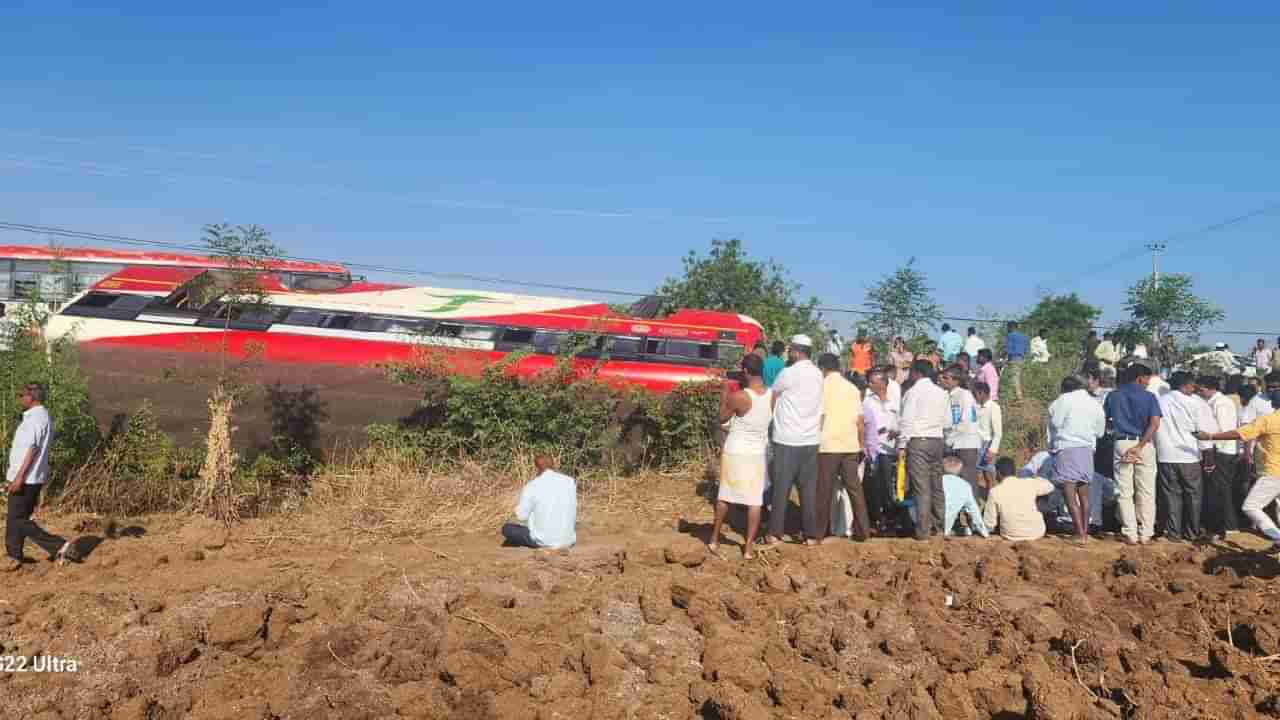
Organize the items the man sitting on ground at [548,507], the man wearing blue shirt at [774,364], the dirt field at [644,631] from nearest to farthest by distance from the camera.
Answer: the dirt field at [644,631]
the man sitting on ground at [548,507]
the man wearing blue shirt at [774,364]

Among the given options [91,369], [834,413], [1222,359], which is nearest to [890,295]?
[1222,359]

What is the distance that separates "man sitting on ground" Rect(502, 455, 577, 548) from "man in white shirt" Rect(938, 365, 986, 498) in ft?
12.7

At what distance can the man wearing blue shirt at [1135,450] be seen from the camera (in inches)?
404

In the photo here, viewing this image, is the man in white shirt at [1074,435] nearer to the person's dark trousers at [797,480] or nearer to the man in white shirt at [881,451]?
the man in white shirt at [881,451]

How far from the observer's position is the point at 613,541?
1032cm

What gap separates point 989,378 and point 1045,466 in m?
3.82

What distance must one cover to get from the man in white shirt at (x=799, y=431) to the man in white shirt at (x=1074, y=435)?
2514 millimetres

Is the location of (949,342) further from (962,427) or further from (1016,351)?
(962,427)

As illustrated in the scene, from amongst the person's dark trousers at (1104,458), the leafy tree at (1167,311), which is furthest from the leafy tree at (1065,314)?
the person's dark trousers at (1104,458)

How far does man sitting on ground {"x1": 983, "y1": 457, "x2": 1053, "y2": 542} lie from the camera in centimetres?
1020

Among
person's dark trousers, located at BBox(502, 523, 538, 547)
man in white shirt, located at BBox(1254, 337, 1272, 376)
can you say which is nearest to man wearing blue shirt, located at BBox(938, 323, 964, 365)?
man in white shirt, located at BBox(1254, 337, 1272, 376)

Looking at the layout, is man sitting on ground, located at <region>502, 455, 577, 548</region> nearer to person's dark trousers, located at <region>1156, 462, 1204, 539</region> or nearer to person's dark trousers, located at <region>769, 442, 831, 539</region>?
person's dark trousers, located at <region>769, 442, 831, 539</region>

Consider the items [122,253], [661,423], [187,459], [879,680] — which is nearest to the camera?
[879,680]

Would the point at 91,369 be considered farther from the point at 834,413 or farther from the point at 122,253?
the point at 122,253
